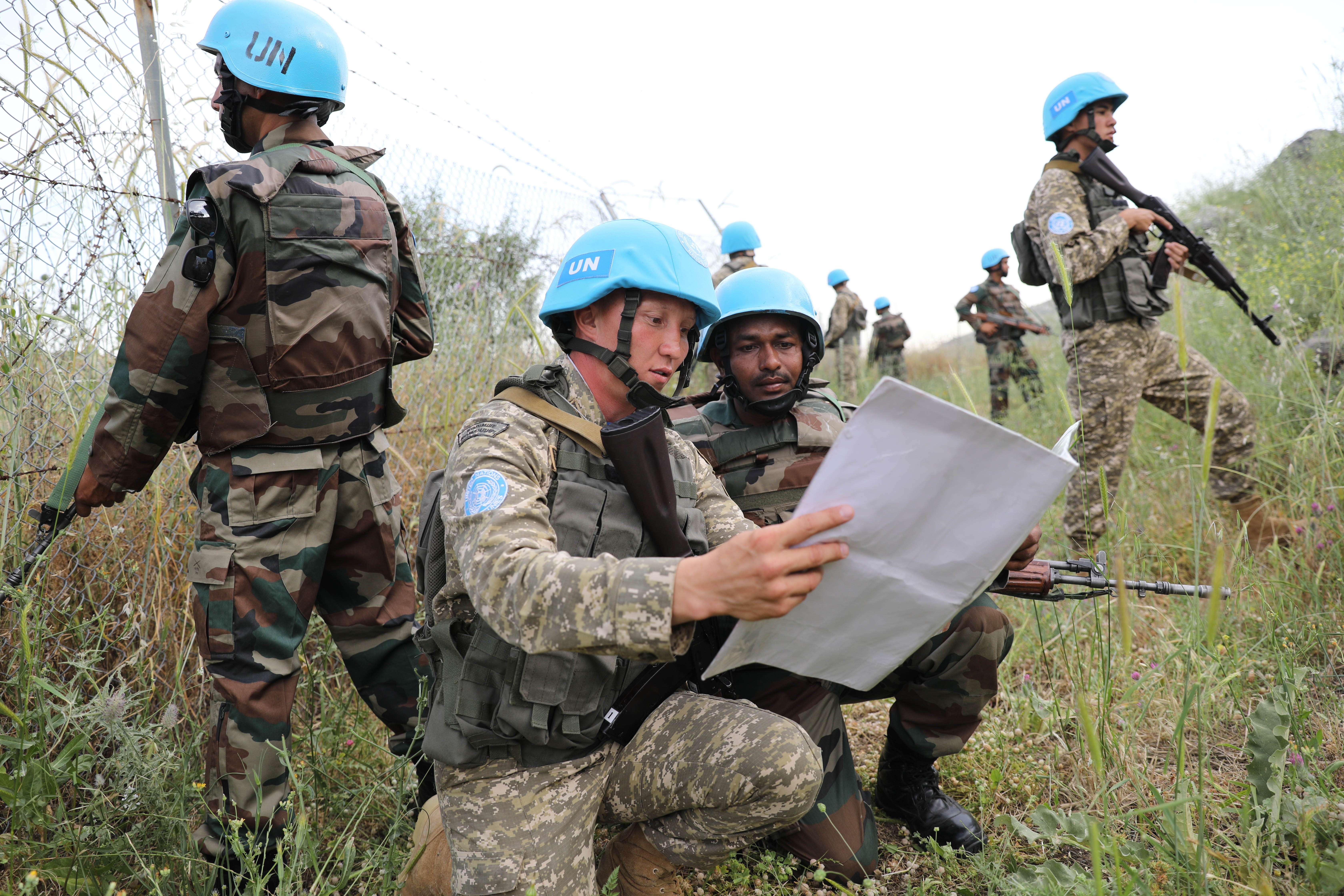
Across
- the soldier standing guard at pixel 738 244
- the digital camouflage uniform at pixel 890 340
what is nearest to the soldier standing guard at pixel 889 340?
the digital camouflage uniform at pixel 890 340

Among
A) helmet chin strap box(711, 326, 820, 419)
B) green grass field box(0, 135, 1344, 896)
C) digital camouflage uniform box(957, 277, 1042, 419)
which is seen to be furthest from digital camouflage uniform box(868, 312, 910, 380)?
helmet chin strap box(711, 326, 820, 419)

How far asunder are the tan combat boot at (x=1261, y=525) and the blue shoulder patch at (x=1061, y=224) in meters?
1.43

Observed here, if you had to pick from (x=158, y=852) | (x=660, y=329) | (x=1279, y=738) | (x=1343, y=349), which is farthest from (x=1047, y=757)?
(x=1343, y=349)

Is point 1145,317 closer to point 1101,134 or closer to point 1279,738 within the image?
point 1101,134

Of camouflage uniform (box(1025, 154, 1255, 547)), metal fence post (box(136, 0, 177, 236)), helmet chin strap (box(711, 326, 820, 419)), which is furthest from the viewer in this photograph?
camouflage uniform (box(1025, 154, 1255, 547))

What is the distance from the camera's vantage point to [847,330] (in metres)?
12.2

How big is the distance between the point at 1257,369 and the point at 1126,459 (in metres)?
1.99

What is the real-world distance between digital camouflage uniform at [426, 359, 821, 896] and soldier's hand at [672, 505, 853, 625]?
0.04m

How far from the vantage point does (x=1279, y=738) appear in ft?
5.03

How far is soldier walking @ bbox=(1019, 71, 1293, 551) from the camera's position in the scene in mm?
3783

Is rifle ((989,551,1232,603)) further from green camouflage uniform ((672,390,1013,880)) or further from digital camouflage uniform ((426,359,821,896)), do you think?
digital camouflage uniform ((426,359,821,896))

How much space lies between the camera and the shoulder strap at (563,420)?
5.38 feet

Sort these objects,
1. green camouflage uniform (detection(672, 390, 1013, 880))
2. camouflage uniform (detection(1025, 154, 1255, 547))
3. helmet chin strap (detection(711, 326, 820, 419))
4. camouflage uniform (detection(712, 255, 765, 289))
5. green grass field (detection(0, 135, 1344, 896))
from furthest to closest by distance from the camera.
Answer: camouflage uniform (detection(712, 255, 765, 289)) → camouflage uniform (detection(1025, 154, 1255, 547)) → helmet chin strap (detection(711, 326, 820, 419)) → green camouflage uniform (detection(672, 390, 1013, 880)) → green grass field (detection(0, 135, 1344, 896))

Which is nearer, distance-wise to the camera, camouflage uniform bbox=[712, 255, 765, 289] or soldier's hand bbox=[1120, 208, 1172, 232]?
soldier's hand bbox=[1120, 208, 1172, 232]
